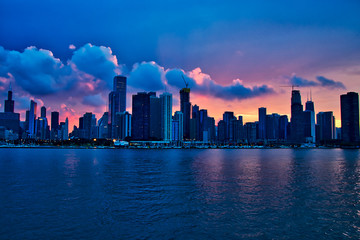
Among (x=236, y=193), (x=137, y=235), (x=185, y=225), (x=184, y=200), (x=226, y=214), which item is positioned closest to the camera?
(x=137, y=235)

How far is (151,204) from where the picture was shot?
3212cm

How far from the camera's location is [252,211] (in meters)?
29.3

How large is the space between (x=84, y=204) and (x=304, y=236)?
2525 cm

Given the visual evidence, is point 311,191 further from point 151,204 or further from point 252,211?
point 151,204

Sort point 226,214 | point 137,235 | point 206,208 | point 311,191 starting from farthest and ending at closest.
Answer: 1. point 311,191
2. point 206,208
3. point 226,214
4. point 137,235

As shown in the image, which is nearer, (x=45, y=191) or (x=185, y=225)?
(x=185, y=225)

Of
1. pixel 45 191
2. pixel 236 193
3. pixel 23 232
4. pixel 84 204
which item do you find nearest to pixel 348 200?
pixel 236 193

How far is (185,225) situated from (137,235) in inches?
200

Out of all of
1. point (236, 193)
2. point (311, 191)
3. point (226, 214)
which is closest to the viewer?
point (226, 214)

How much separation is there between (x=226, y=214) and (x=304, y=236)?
8344 mm

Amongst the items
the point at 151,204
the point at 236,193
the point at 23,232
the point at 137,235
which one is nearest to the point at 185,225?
the point at 137,235

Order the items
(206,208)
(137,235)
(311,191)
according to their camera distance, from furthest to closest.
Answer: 1. (311,191)
2. (206,208)
3. (137,235)

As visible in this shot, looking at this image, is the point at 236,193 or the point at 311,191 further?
the point at 311,191

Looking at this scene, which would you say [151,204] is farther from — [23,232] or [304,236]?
[304,236]
